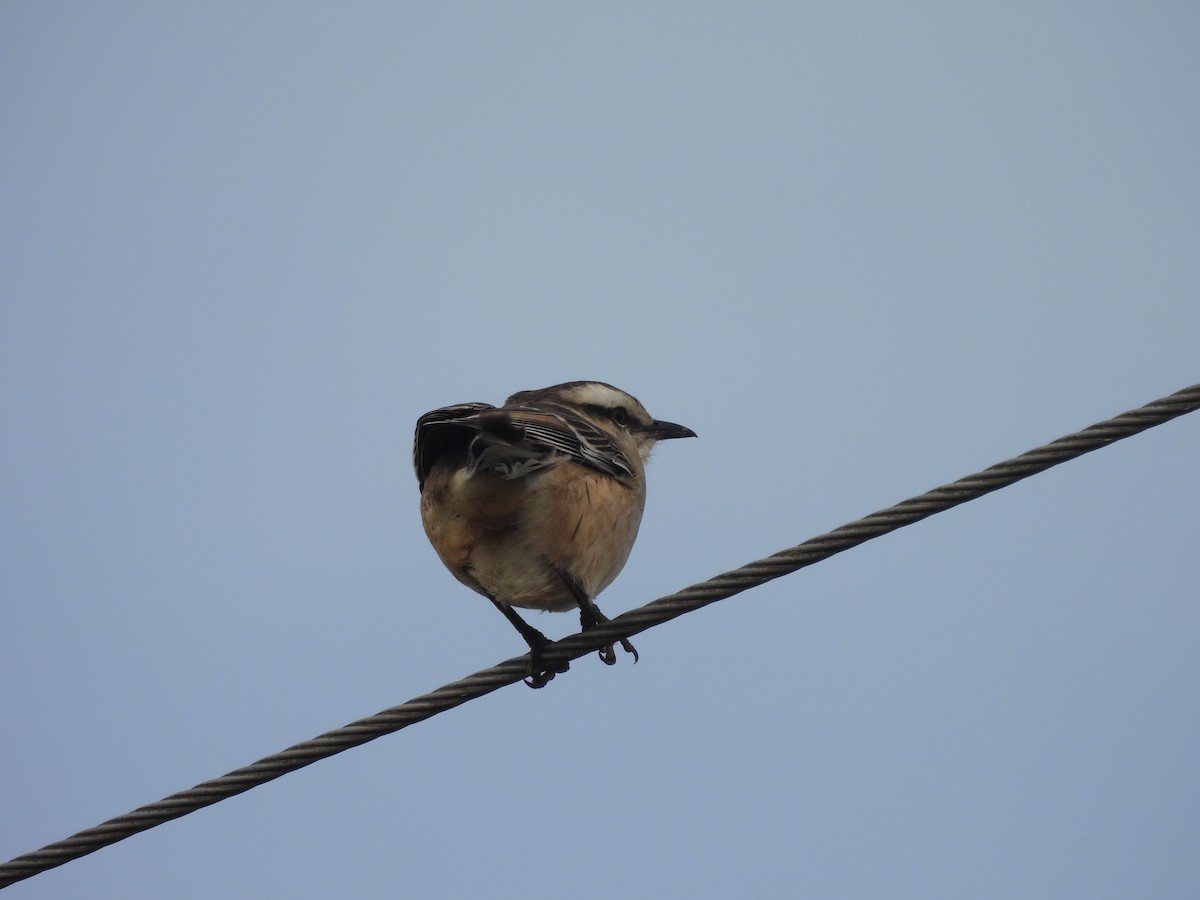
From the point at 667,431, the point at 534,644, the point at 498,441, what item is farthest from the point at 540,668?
the point at 667,431

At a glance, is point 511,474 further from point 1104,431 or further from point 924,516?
point 1104,431

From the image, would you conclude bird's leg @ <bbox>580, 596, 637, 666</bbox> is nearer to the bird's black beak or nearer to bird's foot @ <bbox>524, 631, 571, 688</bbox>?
bird's foot @ <bbox>524, 631, 571, 688</bbox>

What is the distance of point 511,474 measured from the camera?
5273mm

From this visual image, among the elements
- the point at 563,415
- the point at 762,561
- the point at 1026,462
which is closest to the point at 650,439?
the point at 563,415

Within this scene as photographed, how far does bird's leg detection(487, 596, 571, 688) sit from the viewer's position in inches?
207

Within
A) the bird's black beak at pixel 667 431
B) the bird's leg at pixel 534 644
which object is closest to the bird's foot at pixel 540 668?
the bird's leg at pixel 534 644

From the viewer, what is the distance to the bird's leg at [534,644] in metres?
5.26

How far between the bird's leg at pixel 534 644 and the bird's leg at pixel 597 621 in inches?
8.5

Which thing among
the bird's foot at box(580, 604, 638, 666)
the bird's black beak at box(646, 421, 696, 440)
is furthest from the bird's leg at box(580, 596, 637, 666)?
the bird's black beak at box(646, 421, 696, 440)

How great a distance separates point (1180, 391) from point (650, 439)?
3.88 metres

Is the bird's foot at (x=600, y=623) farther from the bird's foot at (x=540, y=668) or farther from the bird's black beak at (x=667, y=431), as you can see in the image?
the bird's black beak at (x=667, y=431)

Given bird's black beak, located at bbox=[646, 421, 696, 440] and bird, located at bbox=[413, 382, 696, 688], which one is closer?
bird, located at bbox=[413, 382, 696, 688]

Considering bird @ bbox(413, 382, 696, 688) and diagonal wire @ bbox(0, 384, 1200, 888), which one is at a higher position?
bird @ bbox(413, 382, 696, 688)

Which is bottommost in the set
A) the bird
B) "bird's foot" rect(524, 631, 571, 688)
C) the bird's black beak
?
"bird's foot" rect(524, 631, 571, 688)
